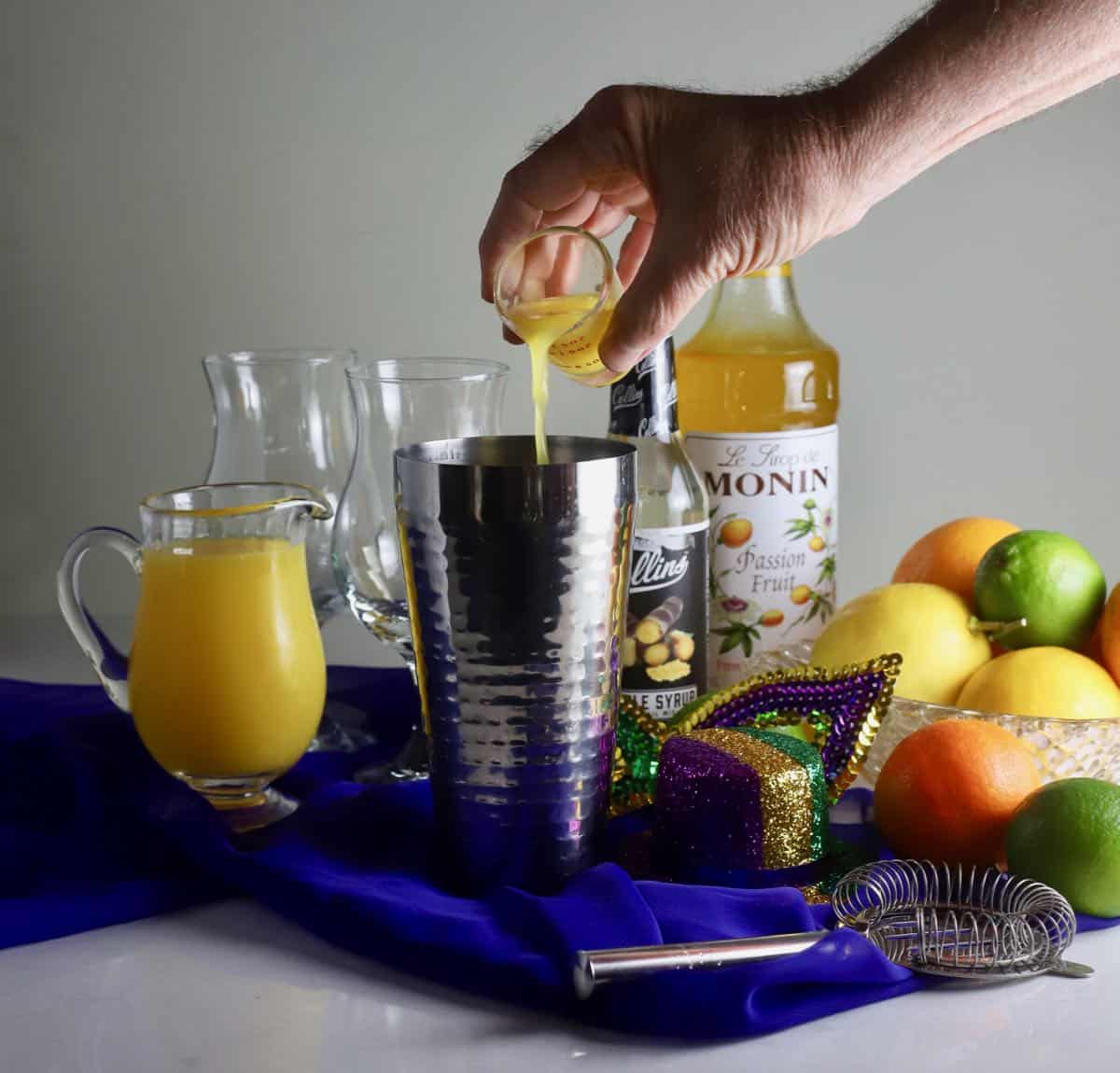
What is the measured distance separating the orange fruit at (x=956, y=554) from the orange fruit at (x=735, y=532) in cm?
13

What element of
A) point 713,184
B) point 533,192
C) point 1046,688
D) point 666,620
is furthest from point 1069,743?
point 533,192

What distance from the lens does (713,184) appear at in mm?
882

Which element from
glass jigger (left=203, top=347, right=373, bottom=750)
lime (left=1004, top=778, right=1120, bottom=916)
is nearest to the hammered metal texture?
lime (left=1004, top=778, right=1120, bottom=916)

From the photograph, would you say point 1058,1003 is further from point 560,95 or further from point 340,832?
point 560,95

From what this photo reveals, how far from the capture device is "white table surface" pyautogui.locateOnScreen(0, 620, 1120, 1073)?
0.65 m

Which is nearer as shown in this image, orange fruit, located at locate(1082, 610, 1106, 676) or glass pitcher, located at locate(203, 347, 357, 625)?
orange fruit, located at locate(1082, 610, 1106, 676)

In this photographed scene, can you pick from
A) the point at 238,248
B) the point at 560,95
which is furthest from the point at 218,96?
the point at 560,95

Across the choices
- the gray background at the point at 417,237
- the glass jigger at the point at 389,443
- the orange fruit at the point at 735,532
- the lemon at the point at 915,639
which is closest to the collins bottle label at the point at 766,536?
the orange fruit at the point at 735,532

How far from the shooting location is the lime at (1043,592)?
3.27 ft

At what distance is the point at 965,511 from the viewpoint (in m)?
1.57

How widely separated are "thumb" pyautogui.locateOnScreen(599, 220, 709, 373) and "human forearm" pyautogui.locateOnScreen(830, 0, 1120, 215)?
134mm

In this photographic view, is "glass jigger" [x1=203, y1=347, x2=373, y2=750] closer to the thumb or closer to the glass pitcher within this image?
the glass pitcher

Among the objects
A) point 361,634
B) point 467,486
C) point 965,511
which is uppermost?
point 467,486

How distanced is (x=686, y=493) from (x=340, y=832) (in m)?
0.38
